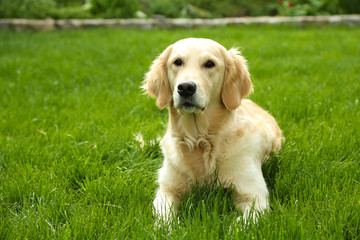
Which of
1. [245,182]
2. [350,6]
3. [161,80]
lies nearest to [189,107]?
[161,80]

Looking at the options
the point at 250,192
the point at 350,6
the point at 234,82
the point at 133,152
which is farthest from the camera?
the point at 350,6

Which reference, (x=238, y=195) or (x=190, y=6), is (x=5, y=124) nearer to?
(x=238, y=195)

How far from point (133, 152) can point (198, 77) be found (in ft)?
3.02

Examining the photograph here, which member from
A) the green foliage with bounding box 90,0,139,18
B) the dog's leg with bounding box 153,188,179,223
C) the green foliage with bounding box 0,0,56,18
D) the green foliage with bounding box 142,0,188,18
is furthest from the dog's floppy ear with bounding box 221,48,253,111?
the green foliage with bounding box 142,0,188,18

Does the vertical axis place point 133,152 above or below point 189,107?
below

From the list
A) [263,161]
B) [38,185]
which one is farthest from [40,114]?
[263,161]

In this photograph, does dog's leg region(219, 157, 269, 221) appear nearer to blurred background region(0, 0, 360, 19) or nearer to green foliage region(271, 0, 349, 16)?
blurred background region(0, 0, 360, 19)

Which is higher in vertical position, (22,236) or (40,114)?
(22,236)

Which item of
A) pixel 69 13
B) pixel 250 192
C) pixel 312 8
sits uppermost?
pixel 250 192

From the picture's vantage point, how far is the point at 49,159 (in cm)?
304

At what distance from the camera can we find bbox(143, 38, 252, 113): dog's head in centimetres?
248

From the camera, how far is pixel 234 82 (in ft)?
9.13

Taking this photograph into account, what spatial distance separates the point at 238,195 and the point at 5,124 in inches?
99.9

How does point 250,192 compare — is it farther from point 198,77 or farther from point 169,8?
point 169,8
